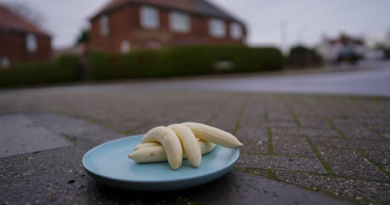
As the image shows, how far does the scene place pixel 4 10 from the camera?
25094mm

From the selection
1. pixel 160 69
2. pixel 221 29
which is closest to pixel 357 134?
pixel 160 69

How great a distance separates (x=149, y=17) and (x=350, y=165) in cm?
2011

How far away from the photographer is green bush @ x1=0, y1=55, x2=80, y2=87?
640 inches

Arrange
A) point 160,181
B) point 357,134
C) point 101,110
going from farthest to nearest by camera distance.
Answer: point 101,110, point 357,134, point 160,181

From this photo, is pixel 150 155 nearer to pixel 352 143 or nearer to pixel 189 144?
pixel 189 144

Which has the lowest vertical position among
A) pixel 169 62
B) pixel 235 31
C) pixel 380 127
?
pixel 380 127

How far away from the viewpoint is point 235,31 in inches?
1079

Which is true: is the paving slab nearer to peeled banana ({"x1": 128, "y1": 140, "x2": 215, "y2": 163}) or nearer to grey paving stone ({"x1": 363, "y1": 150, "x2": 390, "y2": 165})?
peeled banana ({"x1": 128, "y1": 140, "x2": 215, "y2": 163})

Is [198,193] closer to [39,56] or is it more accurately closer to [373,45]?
[39,56]

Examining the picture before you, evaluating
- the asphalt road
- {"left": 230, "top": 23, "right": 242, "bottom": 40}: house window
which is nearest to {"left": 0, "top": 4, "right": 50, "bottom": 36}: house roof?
{"left": 230, "top": 23, "right": 242, "bottom": 40}: house window

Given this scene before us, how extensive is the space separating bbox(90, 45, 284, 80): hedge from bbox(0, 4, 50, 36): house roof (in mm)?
14108

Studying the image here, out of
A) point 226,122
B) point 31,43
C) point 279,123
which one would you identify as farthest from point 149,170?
point 31,43

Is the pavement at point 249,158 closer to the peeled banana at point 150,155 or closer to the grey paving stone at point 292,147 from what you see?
the grey paving stone at point 292,147

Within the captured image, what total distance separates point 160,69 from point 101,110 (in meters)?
11.1
